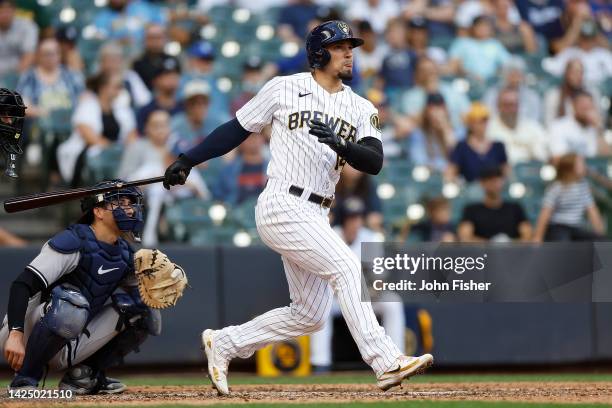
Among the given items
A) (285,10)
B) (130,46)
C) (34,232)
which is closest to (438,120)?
(285,10)

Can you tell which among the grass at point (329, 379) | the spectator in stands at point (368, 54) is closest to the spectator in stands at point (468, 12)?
the spectator in stands at point (368, 54)

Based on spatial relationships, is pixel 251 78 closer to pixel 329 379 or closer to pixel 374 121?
pixel 329 379

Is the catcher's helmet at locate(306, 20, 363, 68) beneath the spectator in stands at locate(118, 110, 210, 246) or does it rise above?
above

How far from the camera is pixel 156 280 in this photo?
5352 mm

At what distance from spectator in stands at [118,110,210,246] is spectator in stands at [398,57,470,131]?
2170mm

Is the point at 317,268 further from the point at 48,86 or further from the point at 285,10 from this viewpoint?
the point at 285,10

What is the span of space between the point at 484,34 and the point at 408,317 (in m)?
3.79

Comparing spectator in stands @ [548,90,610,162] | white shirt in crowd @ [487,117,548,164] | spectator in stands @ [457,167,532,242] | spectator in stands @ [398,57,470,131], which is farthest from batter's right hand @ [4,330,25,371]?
spectator in stands @ [548,90,610,162]

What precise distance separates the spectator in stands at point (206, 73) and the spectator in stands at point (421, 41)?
6.17 feet

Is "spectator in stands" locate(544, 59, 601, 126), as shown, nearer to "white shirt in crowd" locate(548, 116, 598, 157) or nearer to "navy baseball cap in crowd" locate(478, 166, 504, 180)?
"white shirt in crowd" locate(548, 116, 598, 157)

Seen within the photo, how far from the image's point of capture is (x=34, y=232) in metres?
9.05

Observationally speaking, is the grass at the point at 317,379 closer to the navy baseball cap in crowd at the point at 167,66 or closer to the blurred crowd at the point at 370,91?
the blurred crowd at the point at 370,91

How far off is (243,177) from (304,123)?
3.90 meters

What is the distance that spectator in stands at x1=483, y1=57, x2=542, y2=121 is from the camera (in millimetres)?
10422
